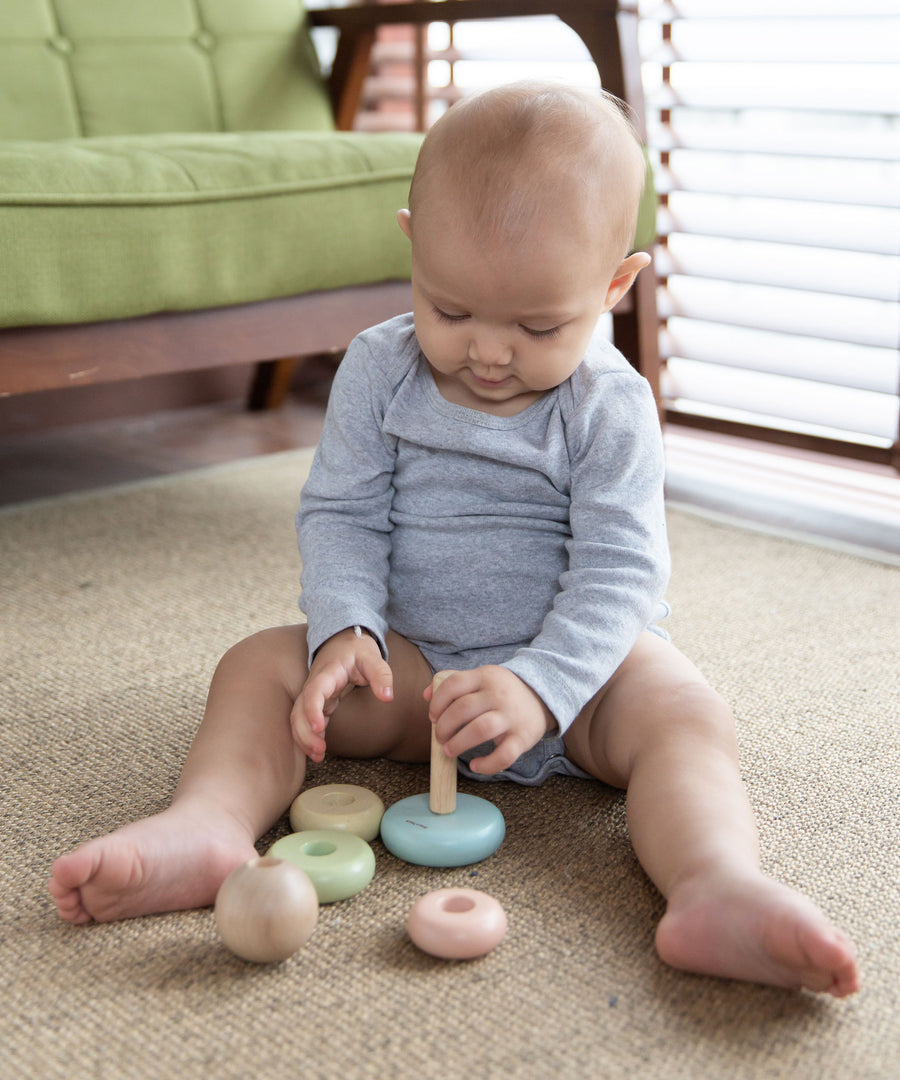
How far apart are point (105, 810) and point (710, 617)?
2.05 ft

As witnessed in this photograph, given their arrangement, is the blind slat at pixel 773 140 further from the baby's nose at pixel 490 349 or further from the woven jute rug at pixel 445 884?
the baby's nose at pixel 490 349

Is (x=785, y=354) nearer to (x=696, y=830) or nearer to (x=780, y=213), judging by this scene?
(x=780, y=213)

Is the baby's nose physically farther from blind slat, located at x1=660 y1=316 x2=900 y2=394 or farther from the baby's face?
blind slat, located at x1=660 y1=316 x2=900 y2=394

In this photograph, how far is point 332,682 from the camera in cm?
78

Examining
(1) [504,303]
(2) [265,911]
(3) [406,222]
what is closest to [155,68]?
(3) [406,222]

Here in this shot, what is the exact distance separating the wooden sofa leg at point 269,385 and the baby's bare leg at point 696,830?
132cm

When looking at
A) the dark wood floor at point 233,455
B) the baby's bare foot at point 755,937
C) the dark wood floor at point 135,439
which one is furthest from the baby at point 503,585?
the dark wood floor at point 135,439

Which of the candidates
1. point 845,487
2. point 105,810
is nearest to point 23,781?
point 105,810

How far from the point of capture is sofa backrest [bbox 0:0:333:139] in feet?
5.54

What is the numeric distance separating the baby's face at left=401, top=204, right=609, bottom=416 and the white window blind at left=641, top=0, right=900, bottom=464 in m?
0.99

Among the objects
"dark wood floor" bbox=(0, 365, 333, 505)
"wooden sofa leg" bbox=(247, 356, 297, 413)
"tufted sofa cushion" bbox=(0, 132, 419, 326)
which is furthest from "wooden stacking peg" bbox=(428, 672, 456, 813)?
"wooden sofa leg" bbox=(247, 356, 297, 413)

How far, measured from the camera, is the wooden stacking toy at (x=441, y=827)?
0.75m

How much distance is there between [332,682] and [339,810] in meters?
0.08

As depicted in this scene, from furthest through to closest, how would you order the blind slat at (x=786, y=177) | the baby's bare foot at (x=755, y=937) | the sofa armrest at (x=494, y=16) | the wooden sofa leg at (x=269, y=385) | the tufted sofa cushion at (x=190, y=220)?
the wooden sofa leg at (x=269, y=385), the blind slat at (x=786, y=177), the sofa armrest at (x=494, y=16), the tufted sofa cushion at (x=190, y=220), the baby's bare foot at (x=755, y=937)
